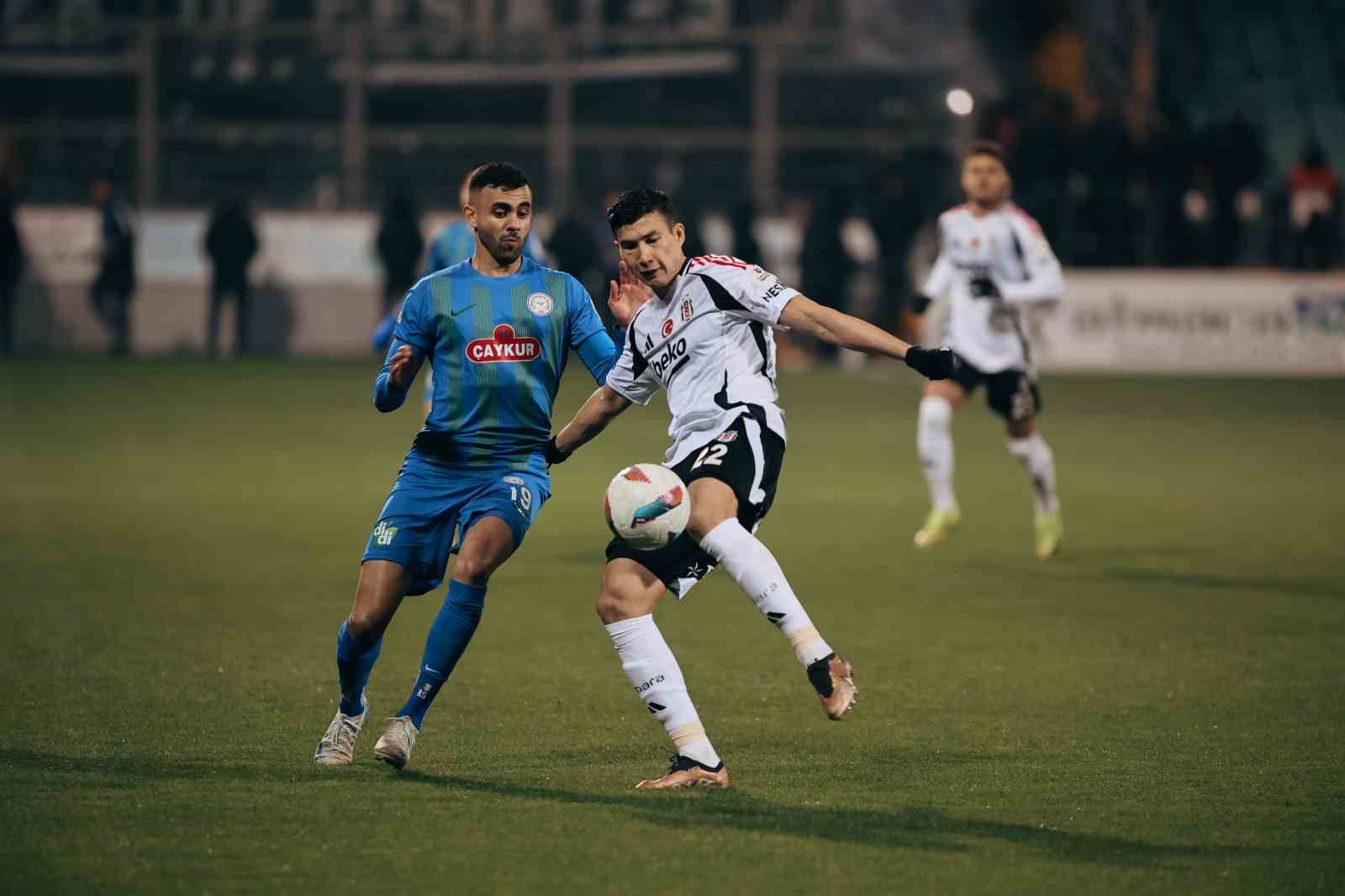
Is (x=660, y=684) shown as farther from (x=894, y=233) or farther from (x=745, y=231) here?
(x=894, y=233)

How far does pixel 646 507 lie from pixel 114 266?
22.1 m

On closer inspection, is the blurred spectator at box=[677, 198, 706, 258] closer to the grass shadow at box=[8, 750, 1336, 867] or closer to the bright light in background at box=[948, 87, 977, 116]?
the bright light in background at box=[948, 87, 977, 116]

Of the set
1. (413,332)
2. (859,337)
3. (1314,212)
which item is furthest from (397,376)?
(1314,212)

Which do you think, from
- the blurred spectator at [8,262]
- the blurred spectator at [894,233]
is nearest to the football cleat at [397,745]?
the blurred spectator at [894,233]

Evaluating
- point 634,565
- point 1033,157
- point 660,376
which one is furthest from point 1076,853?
point 1033,157

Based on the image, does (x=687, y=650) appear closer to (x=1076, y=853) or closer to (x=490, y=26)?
(x=1076, y=853)

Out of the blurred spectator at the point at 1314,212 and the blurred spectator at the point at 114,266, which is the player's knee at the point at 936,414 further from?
the blurred spectator at the point at 114,266

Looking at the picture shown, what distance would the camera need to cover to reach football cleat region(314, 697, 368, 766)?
21.5 feet

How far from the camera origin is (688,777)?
244 inches

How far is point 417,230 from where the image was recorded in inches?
1055

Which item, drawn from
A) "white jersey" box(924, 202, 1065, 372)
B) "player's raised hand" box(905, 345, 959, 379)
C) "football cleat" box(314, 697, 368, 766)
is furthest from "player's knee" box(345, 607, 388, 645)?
"white jersey" box(924, 202, 1065, 372)

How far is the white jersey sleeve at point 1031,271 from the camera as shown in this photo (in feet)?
39.1

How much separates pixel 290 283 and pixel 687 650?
20631 millimetres

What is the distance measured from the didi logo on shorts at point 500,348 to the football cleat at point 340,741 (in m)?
1.15
